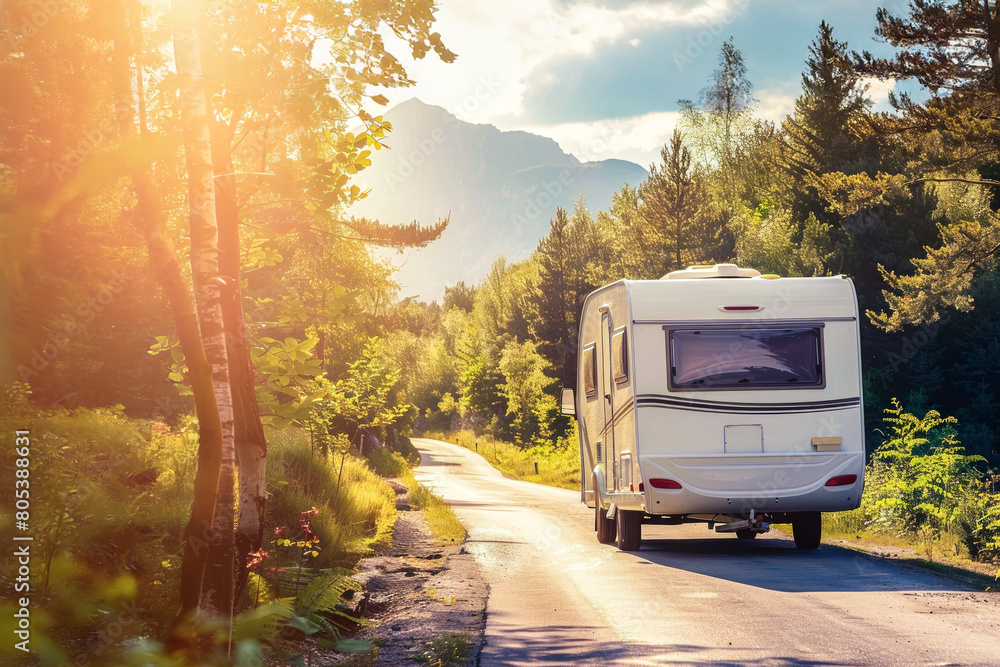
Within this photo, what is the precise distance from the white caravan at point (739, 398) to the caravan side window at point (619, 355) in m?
0.03

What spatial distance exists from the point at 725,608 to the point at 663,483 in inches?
126

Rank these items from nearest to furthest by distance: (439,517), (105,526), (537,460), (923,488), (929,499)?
(105,526)
(929,499)
(923,488)
(439,517)
(537,460)

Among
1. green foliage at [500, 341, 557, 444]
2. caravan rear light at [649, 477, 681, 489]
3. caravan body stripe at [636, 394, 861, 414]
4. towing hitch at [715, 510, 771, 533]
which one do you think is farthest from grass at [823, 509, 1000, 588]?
green foliage at [500, 341, 557, 444]

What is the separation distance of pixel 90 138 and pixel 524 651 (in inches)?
316

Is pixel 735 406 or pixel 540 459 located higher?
pixel 735 406

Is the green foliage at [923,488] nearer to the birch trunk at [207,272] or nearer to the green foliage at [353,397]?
the green foliage at [353,397]

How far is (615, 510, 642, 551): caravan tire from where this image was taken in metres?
13.5

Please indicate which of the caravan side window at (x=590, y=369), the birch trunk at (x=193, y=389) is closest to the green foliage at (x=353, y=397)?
the caravan side window at (x=590, y=369)

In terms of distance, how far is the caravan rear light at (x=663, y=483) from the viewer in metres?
11.8

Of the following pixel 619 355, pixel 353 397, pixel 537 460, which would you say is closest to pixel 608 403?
pixel 619 355

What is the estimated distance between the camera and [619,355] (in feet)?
41.8

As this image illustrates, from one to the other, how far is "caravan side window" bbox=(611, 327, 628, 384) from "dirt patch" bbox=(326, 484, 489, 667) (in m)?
3.34

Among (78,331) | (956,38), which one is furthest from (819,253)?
(78,331)

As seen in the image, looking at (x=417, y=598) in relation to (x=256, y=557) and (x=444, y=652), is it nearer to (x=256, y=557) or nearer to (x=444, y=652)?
(x=444, y=652)
